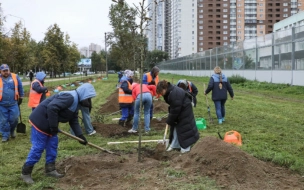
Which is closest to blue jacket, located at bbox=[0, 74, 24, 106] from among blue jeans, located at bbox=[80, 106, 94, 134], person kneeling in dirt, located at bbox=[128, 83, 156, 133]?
blue jeans, located at bbox=[80, 106, 94, 134]

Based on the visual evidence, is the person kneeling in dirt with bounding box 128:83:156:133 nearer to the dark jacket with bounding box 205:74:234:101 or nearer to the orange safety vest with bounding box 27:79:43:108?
the dark jacket with bounding box 205:74:234:101

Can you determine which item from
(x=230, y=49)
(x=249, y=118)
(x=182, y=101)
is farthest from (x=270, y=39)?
(x=182, y=101)

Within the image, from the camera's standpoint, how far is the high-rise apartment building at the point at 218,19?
401ft

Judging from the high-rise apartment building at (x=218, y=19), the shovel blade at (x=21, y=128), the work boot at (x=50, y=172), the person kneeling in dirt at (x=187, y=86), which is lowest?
the work boot at (x=50, y=172)

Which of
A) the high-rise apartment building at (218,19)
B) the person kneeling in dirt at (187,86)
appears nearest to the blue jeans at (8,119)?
the person kneeling in dirt at (187,86)

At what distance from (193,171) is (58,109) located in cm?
211

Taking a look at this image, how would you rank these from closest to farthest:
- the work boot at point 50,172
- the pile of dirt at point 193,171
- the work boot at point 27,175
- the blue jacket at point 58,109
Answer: the pile of dirt at point 193,171, the blue jacket at point 58,109, the work boot at point 27,175, the work boot at point 50,172

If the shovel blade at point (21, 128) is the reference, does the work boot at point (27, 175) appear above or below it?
below

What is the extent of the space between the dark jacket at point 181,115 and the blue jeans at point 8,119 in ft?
13.9

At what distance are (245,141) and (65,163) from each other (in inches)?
150

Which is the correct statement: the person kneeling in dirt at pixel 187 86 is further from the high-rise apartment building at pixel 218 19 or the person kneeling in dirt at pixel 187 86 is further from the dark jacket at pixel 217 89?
the high-rise apartment building at pixel 218 19

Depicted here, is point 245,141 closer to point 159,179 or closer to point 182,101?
point 182,101

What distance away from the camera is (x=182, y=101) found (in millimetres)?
6328

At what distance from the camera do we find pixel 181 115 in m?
6.41
